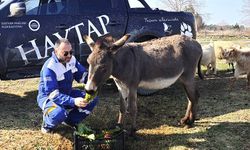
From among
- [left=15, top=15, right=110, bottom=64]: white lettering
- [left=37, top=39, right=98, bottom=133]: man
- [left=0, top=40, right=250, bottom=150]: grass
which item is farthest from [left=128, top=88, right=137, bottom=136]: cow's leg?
[left=15, top=15, right=110, bottom=64]: white lettering

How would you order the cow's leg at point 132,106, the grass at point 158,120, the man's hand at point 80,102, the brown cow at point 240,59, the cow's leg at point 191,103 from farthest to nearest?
the brown cow at point 240,59 → the cow's leg at point 191,103 → the cow's leg at point 132,106 → the grass at point 158,120 → the man's hand at point 80,102

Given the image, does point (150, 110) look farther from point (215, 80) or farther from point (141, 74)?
point (215, 80)

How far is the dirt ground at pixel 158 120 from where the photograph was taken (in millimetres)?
6148

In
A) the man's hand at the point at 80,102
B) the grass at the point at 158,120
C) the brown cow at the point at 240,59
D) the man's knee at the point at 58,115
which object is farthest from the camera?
the brown cow at the point at 240,59

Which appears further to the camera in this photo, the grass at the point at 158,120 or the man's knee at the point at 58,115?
the grass at the point at 158,120

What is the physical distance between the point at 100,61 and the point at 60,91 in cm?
86

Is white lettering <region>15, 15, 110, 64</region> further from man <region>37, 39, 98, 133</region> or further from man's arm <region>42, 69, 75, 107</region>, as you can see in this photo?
man's arm <region>42, 69, 75, 107</region>

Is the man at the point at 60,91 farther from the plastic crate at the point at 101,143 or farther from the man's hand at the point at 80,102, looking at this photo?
the plastic crate at the point at 101,143

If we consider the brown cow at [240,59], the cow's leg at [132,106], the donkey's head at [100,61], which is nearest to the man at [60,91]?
the donkey's head at [100,61]

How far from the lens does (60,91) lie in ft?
20.2

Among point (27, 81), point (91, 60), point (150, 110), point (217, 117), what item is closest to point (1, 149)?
point (91, 60)

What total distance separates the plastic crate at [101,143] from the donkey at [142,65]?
0.67 meters

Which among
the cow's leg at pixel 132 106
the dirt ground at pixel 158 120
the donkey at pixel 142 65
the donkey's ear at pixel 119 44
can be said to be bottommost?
the dirt ground at pixel 158 120

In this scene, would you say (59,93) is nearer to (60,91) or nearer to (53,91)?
(53,91)
